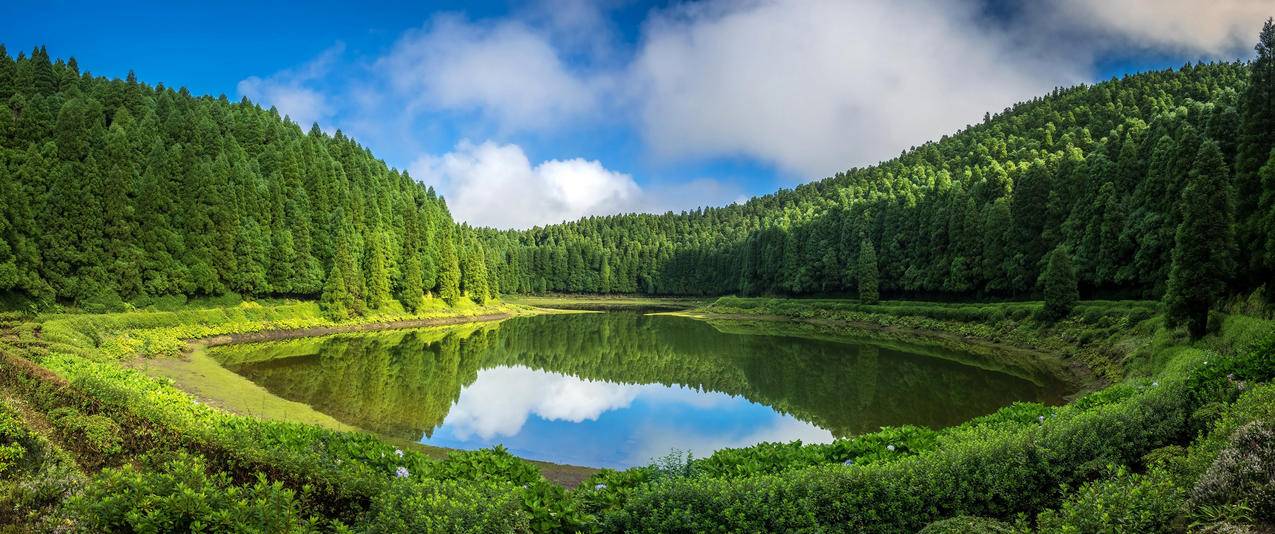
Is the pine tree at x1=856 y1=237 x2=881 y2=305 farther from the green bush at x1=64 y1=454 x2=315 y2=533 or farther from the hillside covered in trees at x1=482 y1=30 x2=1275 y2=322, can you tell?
the green bush at x1=64 y1=454 x2=315 y2=533

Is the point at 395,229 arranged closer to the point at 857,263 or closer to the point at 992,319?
the point at 857,263

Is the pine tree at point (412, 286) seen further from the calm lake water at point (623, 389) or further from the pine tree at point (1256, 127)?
the pine tree at point (1256, 127)

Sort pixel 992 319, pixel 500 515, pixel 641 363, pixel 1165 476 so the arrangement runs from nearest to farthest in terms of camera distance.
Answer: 1. pixel 500 515
2. pixel 1165 476
3. pixel 641 363
4. pixel 992 319

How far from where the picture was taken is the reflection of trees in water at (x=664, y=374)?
21844mm

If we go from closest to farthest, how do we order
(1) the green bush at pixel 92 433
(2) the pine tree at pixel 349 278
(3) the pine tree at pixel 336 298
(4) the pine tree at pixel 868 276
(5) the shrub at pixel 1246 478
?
(5) the shrub at pixel 1246 478, (1) the green bush at pixel 92 433, (3) the pine tree at pixel 336 298, (2) the pine tree at pixel 349 278, (4) the pine tree at pixel 868 276

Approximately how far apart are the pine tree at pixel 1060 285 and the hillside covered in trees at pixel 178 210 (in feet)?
183

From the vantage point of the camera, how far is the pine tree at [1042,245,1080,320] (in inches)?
1470

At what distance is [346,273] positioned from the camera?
56.9 meters

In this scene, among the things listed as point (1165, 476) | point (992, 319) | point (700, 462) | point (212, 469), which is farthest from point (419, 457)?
point (992, 319)

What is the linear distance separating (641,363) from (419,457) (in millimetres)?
30021

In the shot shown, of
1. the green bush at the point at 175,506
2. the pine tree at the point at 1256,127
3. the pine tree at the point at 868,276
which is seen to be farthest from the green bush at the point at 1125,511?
the pine tree at the point at 868,276

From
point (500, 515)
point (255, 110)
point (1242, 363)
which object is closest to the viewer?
point (500, 515)

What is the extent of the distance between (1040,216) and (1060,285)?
14.3 metres

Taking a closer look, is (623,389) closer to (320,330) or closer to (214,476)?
(214,476)
